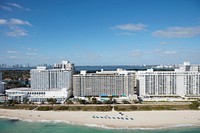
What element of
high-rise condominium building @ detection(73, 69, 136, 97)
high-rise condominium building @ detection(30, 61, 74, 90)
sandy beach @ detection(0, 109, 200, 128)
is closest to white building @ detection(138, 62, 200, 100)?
high-rise condominium building @ detection(73, 69, 136, 97)

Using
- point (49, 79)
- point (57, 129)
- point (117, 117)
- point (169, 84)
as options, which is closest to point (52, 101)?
point (49, 79)

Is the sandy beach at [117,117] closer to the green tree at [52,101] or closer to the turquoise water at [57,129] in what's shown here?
the turquoise water at [57,129]

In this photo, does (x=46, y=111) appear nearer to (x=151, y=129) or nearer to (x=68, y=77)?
(x=68, y=77)

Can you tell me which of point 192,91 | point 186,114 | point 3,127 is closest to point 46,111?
point 3,127

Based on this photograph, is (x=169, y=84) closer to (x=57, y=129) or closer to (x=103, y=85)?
(x=103, y=85)

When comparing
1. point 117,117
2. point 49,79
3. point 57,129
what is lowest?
point 57,129

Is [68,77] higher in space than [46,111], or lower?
higher
